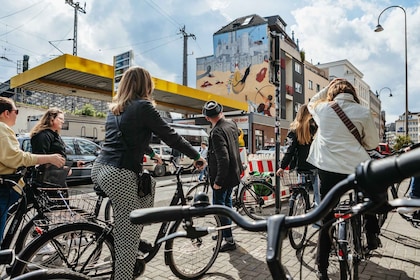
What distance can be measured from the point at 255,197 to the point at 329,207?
515 cm

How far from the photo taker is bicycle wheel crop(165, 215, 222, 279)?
319 centimetres

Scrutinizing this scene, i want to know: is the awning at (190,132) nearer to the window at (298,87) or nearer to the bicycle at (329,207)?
the bicycle at (329,207)

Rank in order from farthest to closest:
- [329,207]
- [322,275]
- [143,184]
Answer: [322,275], [143,184], [329,207]

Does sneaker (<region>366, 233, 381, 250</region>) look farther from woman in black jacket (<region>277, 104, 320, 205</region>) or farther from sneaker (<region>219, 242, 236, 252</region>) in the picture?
sneaker (<region>219, 242, 236, 252</region>)

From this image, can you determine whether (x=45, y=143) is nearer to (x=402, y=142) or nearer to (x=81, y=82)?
(x=81, y=82)

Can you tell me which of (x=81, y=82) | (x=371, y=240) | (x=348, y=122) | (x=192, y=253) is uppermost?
(x=81, y=82)

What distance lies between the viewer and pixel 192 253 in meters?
3.40

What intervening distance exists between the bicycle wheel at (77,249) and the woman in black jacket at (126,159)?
0.48 feet

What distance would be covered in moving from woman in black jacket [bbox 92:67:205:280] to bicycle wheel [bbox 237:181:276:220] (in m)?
3.59

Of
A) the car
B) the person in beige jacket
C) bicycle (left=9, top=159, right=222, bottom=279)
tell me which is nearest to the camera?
bicycle (left=9, top=159, right=222, bottom=279)

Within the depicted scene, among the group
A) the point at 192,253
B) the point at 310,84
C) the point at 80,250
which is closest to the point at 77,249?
the point at 80,250

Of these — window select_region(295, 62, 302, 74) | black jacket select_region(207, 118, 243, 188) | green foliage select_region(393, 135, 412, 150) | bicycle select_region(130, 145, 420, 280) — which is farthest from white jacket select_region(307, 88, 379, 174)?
window select_region(295, 62, 302, 74)

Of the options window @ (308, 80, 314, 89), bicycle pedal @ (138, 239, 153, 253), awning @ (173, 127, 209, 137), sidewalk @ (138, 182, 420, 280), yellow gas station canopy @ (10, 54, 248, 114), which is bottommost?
sidewalk @ (138, 182, 420, 280)

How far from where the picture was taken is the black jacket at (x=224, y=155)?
4.09 m
